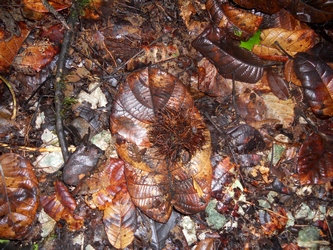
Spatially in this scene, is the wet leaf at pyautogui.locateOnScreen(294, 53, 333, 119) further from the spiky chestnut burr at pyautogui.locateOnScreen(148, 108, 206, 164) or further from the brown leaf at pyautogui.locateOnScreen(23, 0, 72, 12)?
the brown leaf at pyautogui.locateOnScreen(23, 0, 72, 12)

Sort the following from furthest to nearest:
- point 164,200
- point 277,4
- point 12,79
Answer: point 277,4 < point 12,79 < point 164,200

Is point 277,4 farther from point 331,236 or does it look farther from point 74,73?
point 331,236

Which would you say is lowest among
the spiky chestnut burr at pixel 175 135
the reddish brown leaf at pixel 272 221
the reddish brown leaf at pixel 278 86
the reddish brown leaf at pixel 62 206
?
the reddish brown leaf at pixel 272 221

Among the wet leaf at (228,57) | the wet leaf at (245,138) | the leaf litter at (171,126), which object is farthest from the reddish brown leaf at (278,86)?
the wet leaf at (245,138)

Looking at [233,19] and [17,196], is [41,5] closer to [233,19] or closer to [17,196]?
[17,196]

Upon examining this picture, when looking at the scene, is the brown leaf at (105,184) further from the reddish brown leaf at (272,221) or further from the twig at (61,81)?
the reddish brown leaf at (272,221)

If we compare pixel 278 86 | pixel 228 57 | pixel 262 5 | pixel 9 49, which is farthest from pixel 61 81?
pixel 278 86

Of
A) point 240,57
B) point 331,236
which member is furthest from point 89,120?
point 331,236
